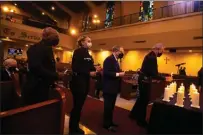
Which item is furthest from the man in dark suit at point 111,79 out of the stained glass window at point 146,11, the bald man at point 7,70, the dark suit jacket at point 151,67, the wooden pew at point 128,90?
the stained glass window at point 146,11

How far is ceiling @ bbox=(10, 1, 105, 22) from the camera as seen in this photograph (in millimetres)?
16188

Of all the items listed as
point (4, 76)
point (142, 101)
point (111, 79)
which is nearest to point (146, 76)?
point (142, 101)

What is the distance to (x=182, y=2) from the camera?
9.73m

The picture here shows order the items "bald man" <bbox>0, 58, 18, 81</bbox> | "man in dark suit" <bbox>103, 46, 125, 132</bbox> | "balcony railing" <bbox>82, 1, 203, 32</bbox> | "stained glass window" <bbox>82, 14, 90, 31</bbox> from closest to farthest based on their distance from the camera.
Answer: "bald man" <bbox>0, 58, 18, 81</bbox>
"man in dark suit" <bbox>103, 46, 125, 132</bbox>
"balcony railing" <bbox>82, 1, 203, 32</bbox>
"stained glass window" <bbox>82, 14, 90, 31</bbox>

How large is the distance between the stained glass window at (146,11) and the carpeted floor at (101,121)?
8208mm

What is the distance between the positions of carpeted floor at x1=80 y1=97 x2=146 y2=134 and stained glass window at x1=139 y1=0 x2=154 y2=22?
26.9ft

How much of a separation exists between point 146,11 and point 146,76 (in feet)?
30.1

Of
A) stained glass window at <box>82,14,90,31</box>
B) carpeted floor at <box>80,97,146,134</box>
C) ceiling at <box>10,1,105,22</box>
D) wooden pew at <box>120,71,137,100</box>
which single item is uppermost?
ceiling at <box>10,1,105,22</box>

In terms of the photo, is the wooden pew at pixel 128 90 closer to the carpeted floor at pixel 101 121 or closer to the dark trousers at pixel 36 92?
the carpeted floor at pixel 101 121

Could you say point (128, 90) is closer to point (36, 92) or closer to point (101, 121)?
point (101, 121)

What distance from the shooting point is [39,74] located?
69.2 inches

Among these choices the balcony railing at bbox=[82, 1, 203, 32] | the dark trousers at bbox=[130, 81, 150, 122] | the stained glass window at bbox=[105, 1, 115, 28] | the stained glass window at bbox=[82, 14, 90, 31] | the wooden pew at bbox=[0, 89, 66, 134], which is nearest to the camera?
the wooden pew at bbox=[0, 89, 66, 134]

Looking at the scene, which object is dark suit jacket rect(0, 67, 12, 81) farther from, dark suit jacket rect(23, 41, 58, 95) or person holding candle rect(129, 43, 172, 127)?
person holding candle rect(129, 43, 172, 127)

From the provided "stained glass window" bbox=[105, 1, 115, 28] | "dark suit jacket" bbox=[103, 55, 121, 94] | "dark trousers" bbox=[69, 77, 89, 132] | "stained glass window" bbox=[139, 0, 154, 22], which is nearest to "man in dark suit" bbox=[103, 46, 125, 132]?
"dark suit jacket" bbox=[103, 55, 121, 94]
